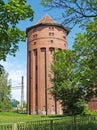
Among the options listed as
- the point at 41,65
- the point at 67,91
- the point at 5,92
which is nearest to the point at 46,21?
the point at 41,65

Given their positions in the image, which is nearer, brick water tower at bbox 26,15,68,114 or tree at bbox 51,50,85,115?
tree at bbox 51,50,85,115

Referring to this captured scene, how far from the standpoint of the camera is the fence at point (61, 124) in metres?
10.9

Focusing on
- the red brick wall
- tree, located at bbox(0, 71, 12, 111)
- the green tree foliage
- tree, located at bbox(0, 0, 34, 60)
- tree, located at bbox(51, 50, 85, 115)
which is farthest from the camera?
tree, located at bbox(0, 71, 12, 111)

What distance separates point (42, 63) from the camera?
253 feet

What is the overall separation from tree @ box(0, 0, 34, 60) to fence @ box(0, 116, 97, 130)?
2547mm

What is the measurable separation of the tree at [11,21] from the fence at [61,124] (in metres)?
2.55

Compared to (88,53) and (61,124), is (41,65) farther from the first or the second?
(61,124)

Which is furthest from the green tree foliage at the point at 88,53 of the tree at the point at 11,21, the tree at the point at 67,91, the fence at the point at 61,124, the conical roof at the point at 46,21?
the conical roof at the point at 46,21

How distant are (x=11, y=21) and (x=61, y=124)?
19.3ft

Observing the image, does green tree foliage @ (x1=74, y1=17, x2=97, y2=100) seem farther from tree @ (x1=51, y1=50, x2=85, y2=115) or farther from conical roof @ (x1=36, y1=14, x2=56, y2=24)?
conical roof @ (x1=36, y1=14, x2=56, y2=24)

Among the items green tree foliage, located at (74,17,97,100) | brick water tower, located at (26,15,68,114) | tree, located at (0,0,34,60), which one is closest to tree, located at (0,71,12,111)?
brick water tower, located at (26,15,68,114)

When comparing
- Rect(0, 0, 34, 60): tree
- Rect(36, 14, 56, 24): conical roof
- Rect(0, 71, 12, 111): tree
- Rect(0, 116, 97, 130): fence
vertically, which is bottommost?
Result: Rect(0, 116, 97, 130): fence

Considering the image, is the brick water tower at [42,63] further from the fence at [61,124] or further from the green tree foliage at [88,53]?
the fence at [61,124]

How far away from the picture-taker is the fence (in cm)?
1088
